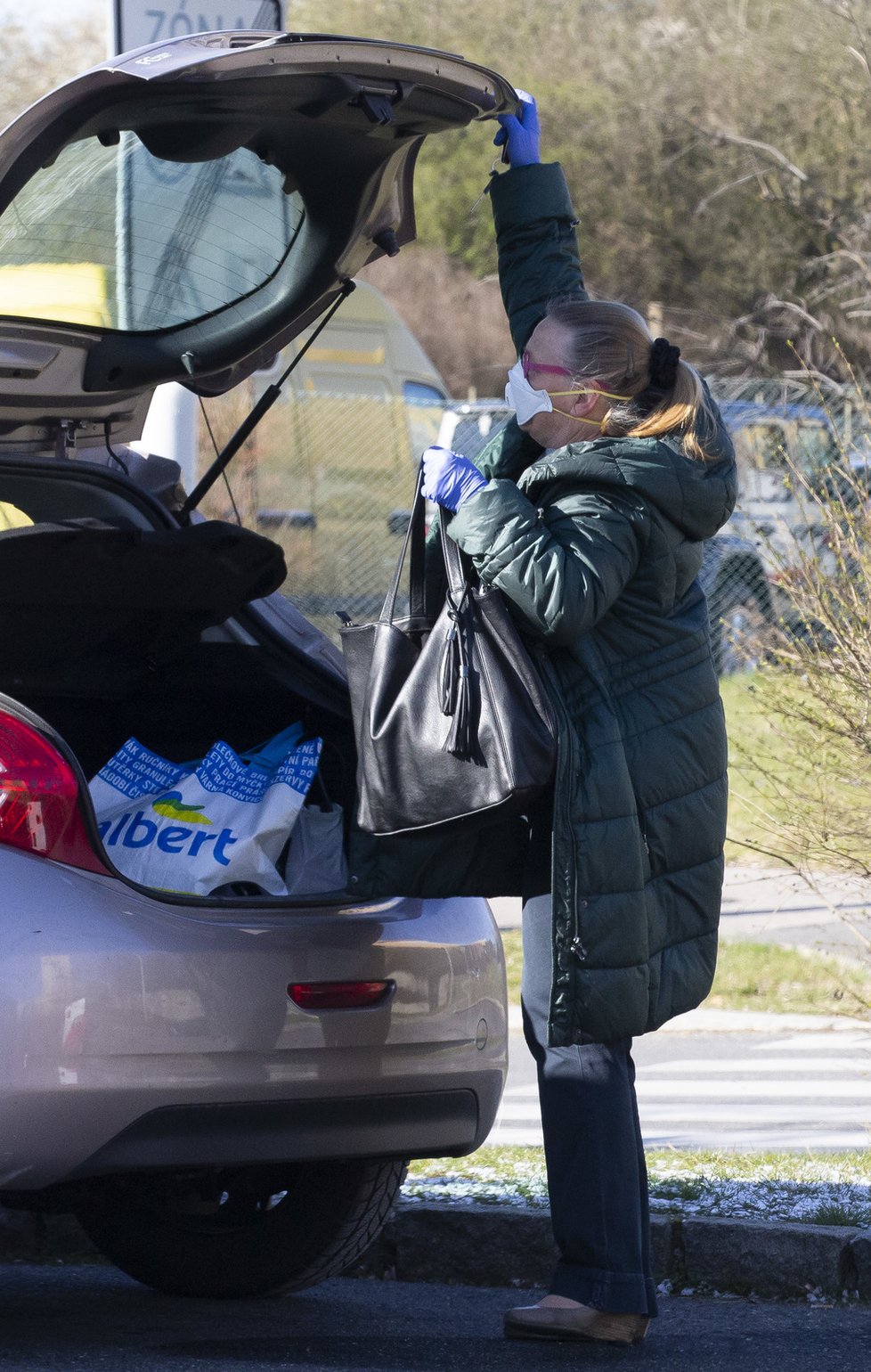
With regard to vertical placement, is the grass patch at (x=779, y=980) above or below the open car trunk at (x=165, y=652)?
below

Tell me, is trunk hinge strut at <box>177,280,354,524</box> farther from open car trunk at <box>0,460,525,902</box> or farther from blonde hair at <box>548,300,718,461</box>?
blonde hair at <box>548,300,718,461</box>

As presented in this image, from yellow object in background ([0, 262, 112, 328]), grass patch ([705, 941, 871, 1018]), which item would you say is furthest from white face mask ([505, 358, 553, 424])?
grass patch ([705, 941, 871, 1018])

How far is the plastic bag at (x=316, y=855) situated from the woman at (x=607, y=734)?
1.25 ft

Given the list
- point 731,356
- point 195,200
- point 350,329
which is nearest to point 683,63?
point 731,356

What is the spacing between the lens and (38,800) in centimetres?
294

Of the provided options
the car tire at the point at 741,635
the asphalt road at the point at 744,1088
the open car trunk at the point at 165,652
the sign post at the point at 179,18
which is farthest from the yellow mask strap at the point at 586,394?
the car tire at the point at 741,635

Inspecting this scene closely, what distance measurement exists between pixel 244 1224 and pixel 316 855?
81 centimetres

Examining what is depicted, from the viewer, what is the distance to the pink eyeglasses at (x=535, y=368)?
132 inches

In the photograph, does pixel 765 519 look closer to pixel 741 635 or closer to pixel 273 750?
pixel 741 635

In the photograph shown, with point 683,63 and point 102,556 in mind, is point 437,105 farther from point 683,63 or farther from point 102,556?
point 683,63

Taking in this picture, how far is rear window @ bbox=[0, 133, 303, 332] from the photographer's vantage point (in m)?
3.67

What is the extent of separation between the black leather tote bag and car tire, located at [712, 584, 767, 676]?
120 inches

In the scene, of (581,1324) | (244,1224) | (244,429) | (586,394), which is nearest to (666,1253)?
(581,1324)

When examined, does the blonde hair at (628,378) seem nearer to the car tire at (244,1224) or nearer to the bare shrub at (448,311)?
the car tire at (244,1224)
